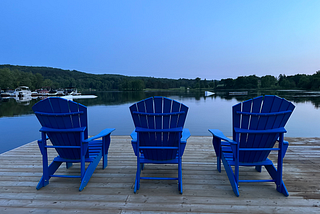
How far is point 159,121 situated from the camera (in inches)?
82.5

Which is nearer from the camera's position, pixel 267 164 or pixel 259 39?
pixel 267 164

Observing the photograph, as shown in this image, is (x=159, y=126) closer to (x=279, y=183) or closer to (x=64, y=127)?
(x=64, y=127)

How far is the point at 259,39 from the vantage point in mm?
29625

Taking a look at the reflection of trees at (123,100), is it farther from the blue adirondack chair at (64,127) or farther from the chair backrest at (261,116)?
the chair backrest at (261,116)

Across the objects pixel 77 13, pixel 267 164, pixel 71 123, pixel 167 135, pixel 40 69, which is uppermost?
pixel 77 13

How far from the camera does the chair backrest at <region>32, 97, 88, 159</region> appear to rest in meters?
2.06

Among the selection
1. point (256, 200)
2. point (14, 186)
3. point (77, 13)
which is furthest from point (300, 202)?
point (77, 13)

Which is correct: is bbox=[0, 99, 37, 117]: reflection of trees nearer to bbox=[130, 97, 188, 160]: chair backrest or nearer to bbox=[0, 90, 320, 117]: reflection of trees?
bbox=[0, 90, 320, 117]: reflection of trees

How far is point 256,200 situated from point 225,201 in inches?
12.6

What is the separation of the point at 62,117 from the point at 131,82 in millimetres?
62707

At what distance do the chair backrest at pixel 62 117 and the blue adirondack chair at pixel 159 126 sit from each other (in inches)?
Result: 23.2

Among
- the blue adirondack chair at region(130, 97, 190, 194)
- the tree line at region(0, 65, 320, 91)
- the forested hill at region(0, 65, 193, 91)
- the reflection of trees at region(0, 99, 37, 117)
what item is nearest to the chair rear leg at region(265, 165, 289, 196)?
the blue adirondack chair at region(130, 97, 190, 194)

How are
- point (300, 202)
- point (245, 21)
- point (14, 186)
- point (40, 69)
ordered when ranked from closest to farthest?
1. point (300, 202)
2. point (14, 186)
3. point (245, 21)
4. point (40, 69)

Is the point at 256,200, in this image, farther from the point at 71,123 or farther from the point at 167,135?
the point at 71,123
